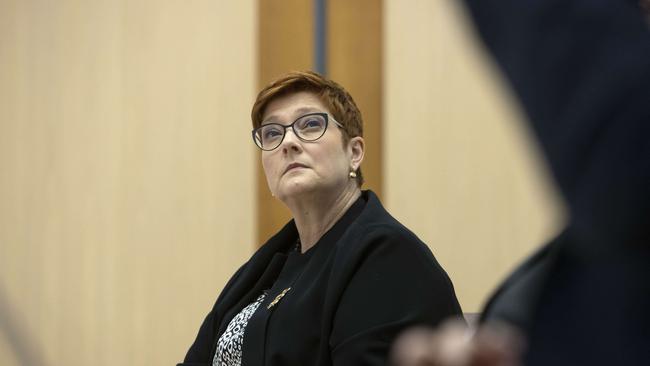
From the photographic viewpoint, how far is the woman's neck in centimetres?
200

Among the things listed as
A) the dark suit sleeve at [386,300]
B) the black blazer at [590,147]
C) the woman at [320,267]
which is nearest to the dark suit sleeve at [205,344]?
the woman at [320,267]

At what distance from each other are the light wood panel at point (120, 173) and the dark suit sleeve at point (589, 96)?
7.93 feet

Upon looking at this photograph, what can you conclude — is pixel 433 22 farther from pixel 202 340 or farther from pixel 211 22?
pixel 202 340

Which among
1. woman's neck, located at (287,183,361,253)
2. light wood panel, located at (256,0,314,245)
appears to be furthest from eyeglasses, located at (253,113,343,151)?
light wood panel, located at (256,0,314,245)

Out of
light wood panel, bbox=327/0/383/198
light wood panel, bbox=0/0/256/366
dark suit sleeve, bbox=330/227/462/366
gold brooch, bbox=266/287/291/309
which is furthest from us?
light wood panel, bbox=0/0/256/366

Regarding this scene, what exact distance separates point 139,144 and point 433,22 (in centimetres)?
98

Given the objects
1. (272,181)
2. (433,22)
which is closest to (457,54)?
(433,22)

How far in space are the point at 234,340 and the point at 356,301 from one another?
0.38 meters

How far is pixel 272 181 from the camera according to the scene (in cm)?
206

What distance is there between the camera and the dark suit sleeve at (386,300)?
5.27 ft

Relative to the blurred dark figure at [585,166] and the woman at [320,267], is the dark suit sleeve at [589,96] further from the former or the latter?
the woman at [320,267]

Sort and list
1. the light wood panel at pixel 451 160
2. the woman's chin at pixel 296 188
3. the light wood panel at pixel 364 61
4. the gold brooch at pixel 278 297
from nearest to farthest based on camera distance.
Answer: the gold brooch at pixel 278 297 < the woman's chin at pixel 296 188 < the light wood panel at pixel 451 160 < the light wood panel at pixel 364 61

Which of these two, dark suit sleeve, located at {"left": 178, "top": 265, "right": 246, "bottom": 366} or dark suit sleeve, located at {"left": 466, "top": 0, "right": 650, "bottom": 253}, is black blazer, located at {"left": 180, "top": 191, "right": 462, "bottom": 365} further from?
dark suit sleeve, located at {"left": 466, "top": 0, "right": 650, "bottom": 253}

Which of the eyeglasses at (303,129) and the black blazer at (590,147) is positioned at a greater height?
the black blazer at (590,147)
